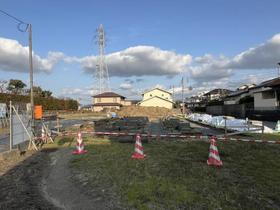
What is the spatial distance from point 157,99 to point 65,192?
288 feet

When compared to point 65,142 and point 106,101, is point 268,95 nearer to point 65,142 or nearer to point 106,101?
point 65,142

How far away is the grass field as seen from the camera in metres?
5.95

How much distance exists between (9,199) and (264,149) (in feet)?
37.4

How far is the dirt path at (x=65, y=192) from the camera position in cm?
608

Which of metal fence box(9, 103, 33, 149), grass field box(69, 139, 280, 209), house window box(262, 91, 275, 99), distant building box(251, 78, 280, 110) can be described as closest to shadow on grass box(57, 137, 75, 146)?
metal fence box(9, 103, 33, 149)

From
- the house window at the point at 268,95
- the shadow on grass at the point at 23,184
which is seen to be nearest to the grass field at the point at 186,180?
the shadow on grass at the point at 23,184

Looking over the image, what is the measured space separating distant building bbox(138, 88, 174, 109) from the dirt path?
3302 inches

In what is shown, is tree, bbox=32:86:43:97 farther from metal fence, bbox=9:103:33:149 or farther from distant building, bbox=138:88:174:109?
metal fence, bbox=9:103:33:149

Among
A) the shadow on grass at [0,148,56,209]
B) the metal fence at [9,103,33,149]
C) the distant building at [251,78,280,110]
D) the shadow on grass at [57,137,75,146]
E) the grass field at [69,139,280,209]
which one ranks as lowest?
the shadow on grass at [0,148,56,209]

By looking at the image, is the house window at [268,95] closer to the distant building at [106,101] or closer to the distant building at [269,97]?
the distant building at [269,97]

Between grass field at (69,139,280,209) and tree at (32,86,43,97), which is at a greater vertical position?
tree at (32,86,43,97)

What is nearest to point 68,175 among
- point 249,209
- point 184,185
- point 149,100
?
point 184,185

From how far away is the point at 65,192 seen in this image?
7074 millimetres

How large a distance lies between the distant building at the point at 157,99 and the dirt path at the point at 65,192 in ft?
275
